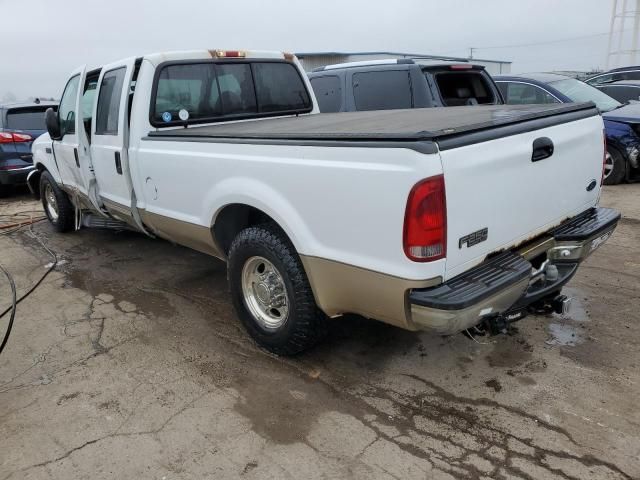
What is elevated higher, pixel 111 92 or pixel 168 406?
pixel 111 92

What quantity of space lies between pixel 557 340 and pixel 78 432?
3066mm

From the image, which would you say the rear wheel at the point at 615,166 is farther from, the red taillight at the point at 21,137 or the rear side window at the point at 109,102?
the red taillight at the point at 21,137

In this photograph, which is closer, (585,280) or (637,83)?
(585,280)

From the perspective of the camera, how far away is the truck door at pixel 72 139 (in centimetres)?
520

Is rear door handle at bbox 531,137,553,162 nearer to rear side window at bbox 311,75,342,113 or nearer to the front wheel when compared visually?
the front wheel

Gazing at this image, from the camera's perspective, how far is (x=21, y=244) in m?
6.74

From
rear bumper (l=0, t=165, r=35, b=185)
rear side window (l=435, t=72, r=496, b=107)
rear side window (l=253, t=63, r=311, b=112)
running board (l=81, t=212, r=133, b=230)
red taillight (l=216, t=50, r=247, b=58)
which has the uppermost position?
red taillight (l=216, t=50, r=247, b=58)

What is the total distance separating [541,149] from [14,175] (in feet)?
29.6

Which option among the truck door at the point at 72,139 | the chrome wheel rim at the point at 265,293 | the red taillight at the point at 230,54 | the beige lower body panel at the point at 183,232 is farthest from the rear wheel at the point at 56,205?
the chrome wheel rim at the point at 265,293

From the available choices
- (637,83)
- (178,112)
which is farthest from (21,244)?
(637,83)

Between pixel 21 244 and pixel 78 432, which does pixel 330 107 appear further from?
pixel 78 432

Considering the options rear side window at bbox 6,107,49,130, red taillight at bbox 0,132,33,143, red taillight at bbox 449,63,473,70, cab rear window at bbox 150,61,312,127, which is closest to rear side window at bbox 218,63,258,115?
cab rear window at bbox 150,61,312,127

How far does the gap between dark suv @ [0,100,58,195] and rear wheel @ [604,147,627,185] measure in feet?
31.0

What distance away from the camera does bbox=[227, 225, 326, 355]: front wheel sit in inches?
124
